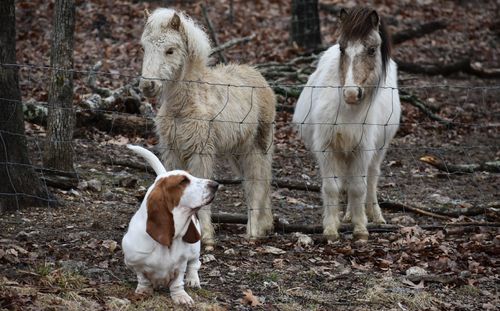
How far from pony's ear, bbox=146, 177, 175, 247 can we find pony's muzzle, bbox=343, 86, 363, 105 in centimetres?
256

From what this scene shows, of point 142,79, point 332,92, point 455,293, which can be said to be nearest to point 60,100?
point 142,79

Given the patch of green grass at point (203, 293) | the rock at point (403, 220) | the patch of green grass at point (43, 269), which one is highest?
the patch of green grass at point (43, 269)

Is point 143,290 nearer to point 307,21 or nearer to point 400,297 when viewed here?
point 400,297

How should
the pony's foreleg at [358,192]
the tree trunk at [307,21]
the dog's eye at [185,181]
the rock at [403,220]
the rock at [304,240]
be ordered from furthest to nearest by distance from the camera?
the tree trunk at [307,21], the rock at [403,220], the pony's foreleg at [358,192], the rock at [304,240], the dog's eye at [185,181]

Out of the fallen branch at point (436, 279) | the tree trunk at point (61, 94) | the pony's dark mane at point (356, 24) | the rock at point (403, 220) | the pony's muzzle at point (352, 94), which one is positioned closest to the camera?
A: the fallen branch at point (436, 279)

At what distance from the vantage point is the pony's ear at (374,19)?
7.51 m

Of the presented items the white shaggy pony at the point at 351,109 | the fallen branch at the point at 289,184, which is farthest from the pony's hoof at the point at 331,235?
the fallen branch at the point at 289,184

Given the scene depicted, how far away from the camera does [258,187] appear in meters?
8.09

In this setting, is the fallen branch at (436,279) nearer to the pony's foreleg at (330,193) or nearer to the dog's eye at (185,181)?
the pony's foreleg at (330,193)

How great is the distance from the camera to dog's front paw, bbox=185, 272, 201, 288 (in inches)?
232

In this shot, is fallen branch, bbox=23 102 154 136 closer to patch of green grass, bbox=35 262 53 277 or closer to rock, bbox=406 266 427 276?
patch of green grass, bbox=35 262 53 277

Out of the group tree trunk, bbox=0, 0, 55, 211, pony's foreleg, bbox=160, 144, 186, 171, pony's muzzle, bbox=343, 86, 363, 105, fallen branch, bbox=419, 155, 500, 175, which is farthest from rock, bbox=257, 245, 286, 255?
fallen branch, bbox=419, 155, 500, 175

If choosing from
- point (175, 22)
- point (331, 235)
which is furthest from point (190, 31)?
point (331, 235)

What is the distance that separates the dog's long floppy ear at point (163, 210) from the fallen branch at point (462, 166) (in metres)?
5.39
